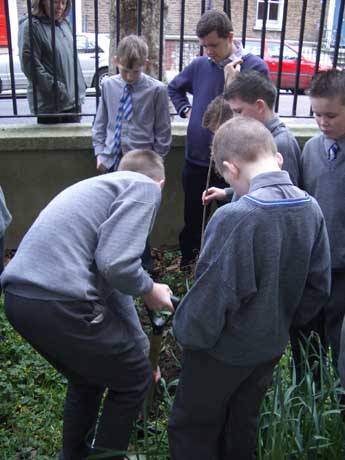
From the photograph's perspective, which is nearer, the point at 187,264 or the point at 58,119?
the point at 187,264

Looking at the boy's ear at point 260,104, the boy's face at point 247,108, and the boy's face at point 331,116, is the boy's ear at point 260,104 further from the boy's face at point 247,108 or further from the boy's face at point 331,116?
the boy's face at point 331,116

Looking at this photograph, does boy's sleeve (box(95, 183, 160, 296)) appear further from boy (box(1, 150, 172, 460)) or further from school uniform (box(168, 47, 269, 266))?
school uniform (box(168, 47, 269, 266))

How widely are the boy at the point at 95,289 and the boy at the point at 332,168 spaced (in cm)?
80

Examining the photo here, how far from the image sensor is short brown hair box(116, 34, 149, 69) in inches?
143

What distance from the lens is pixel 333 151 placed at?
7.95ft

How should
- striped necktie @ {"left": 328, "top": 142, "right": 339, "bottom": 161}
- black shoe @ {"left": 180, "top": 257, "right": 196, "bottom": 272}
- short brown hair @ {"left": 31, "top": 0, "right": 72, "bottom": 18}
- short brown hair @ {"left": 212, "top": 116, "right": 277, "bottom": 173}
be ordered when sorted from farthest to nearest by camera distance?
black shoe @ {"left": 180, "top": 257, "right": 196, "bottom": 272}
short brown hair @ {"left": 31, "top": 0, "right": 72, "bottom": 18}
striped necktie @ {"left": 328, "top": 142, "right": 339, "bottom": 161}
short brown hair @ {"left": 212, "top": 116, "right": 277, "bottom": 173}

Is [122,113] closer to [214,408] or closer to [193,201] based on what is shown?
[193,201]

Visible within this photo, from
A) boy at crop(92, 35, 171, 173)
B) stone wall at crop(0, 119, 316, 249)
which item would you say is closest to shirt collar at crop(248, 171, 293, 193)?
boy at crop(92, 35, 171, 173)

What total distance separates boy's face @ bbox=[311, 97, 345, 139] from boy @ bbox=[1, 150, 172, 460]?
2.74ft

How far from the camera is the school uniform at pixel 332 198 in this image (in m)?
2.39

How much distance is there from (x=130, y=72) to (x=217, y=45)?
0.62 m

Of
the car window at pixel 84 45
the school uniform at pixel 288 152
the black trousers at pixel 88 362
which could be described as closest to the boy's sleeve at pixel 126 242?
the black trousers at pixel 88 362

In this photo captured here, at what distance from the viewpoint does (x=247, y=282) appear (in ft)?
5.78

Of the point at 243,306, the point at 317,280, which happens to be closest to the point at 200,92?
the point at 317,280
